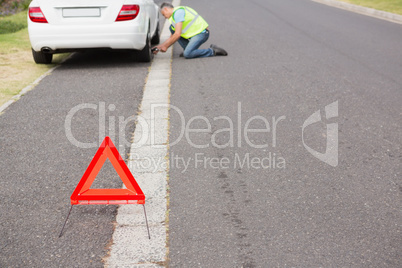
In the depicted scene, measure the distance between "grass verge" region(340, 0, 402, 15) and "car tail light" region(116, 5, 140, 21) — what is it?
477 inches

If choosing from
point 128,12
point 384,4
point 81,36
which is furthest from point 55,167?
point 384,4

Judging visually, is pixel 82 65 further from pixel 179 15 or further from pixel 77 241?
pixel 77 241

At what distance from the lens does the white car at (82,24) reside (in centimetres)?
796

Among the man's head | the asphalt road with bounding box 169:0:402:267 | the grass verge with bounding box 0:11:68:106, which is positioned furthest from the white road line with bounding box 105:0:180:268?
the man's head

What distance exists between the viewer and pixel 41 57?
28.4 ft

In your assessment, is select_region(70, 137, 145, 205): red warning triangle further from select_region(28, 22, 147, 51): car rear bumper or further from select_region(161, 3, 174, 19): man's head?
select_region(161, 3, 174, 19): man's head

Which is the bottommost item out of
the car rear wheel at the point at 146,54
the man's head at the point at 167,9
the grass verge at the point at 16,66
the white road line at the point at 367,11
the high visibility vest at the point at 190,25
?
the white road line at the point at 367,11

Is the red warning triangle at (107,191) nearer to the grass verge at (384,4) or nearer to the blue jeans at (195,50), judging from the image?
the blue jeans at (195,50)

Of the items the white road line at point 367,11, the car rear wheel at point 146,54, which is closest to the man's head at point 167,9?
the car rear wheel at point 146,54

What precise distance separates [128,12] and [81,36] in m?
0.85

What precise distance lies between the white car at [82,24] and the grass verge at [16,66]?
1.58ft

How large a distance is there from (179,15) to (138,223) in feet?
21.2

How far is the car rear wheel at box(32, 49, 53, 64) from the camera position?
338 inches

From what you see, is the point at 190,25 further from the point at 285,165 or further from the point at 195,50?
the point at 285,165
